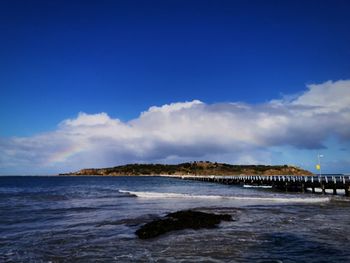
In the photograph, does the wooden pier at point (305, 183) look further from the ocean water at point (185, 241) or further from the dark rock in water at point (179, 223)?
the dark rock in water at point (179, 223)

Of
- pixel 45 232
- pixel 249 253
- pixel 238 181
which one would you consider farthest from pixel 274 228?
pixel 238 181

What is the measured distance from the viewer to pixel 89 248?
46.2 ft

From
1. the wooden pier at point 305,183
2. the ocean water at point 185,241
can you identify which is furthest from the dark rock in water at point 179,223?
the wooden pier at point 305,183

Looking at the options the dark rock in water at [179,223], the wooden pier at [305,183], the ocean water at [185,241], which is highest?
the wooden pier at [305,183]

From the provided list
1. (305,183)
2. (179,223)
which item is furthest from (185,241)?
(305,183)

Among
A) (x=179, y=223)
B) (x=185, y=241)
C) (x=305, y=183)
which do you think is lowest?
(x=185, y=241)

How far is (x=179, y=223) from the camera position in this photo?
Result: 738 inches

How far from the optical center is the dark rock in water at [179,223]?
16703 millimetres

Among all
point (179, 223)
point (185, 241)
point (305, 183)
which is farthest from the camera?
point (305, 183)

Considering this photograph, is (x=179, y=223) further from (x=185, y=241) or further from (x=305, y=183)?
(x=305, y=183)

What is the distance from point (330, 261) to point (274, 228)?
6239 millimetres

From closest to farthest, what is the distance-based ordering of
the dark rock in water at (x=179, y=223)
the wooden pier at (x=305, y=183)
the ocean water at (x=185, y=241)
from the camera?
the ocean water at (x=185, y=241)
the dark rock in water at (x=179, y=223)
the wooden pier at (x=305, y=183)

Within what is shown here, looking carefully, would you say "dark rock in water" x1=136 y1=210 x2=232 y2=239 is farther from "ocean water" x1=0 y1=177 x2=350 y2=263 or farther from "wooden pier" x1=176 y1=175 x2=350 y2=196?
"wooden pier" x1=176 y1=175 x2=350 y2=196

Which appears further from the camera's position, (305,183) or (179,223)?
(305,183)
